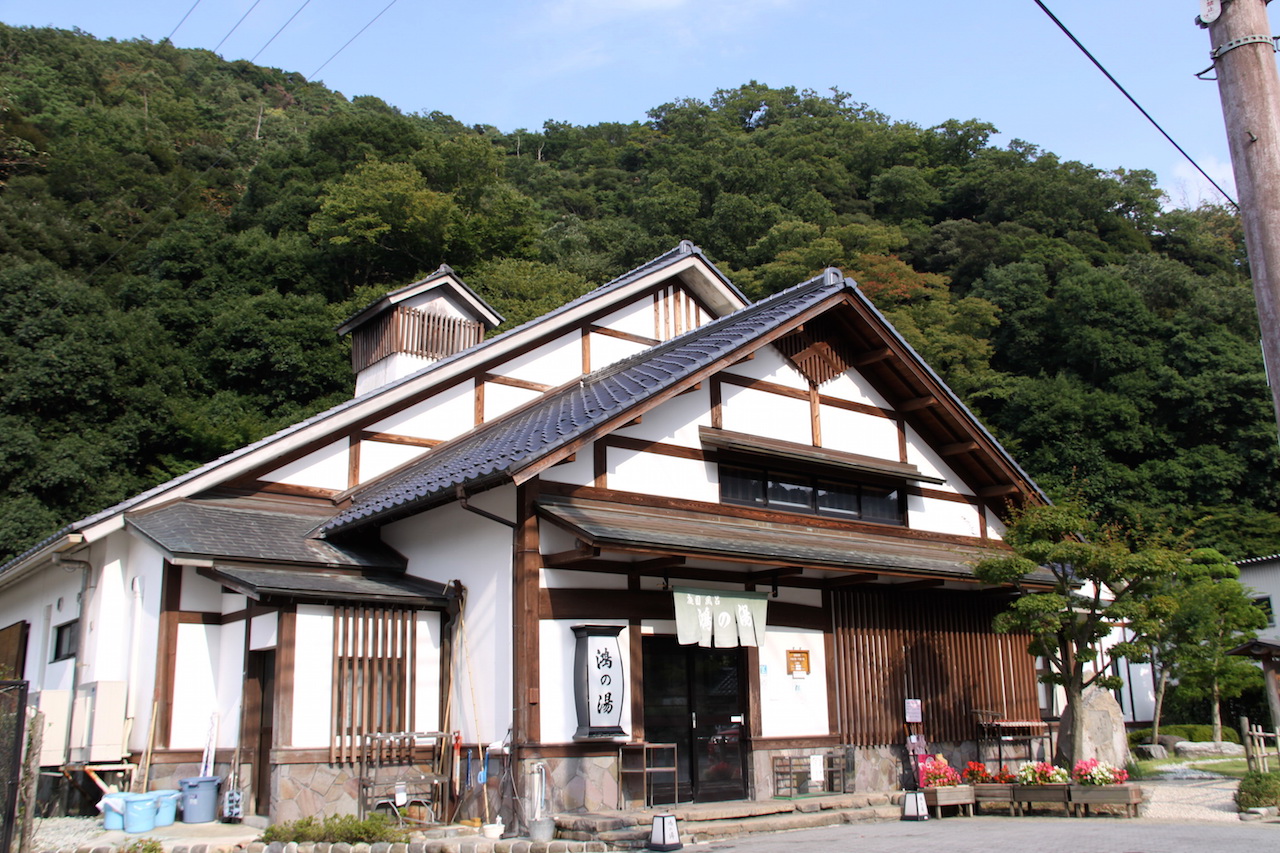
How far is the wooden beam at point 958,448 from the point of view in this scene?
16156 mm

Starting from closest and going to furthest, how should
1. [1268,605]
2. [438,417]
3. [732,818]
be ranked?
[732,818] → [438,417] → [1268,605]

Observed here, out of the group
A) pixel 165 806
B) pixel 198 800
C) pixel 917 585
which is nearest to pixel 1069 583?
pixel 917 585

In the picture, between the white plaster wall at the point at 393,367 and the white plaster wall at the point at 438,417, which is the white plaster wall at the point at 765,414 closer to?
the white plaster wall at the point at 438,417

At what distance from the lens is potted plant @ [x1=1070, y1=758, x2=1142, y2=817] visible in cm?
1174

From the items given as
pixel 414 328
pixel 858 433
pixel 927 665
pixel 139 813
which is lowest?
pixel 139 813

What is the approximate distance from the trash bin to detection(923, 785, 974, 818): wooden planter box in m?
8.38

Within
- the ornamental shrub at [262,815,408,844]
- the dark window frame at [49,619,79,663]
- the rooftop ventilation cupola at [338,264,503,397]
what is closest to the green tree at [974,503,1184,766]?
the ornamental shrub at [262,815,408,844]

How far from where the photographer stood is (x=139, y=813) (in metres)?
11.0

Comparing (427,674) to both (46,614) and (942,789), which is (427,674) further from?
(46,614)

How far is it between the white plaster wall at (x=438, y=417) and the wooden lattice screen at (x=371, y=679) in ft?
12.4

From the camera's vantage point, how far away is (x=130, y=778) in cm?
1206

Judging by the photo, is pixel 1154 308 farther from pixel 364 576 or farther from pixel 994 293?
pixel 364 576

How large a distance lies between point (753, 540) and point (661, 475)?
1437 mm

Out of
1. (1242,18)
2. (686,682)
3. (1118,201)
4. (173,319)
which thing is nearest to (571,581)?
(686,682)
